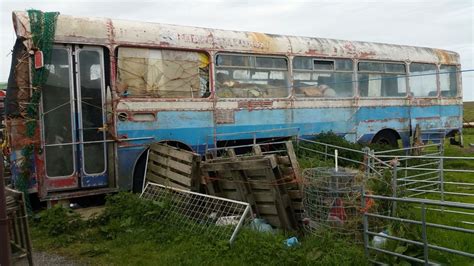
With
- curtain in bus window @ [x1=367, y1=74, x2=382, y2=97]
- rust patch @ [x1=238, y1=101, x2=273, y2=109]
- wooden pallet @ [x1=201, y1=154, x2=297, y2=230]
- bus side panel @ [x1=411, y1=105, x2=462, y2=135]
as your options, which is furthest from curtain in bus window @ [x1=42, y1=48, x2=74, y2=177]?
bus side panel @ [x1=411, y1=105, x2=462, y2=135]

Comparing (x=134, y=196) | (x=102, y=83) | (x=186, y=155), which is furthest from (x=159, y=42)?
(x=134, y=196)

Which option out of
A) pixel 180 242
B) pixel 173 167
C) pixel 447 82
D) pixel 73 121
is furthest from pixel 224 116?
pixel 447 82

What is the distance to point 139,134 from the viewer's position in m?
8.11

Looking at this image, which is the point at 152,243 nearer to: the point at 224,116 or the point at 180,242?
the point at 180,242

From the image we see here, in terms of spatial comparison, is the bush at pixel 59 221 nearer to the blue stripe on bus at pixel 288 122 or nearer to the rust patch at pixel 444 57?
the blue stripe on bus at pixel 288 122

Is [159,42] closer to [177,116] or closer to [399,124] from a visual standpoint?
[177,116]

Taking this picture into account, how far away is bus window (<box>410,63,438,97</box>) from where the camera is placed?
495 inches

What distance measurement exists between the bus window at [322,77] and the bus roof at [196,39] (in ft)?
0.60

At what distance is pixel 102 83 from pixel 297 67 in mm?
4270

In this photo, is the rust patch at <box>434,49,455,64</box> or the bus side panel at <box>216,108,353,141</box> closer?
the bus side panel at <box>216,108,353,141</box>

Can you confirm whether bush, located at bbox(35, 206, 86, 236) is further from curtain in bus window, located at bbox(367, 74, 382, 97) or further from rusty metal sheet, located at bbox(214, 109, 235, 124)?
curtain in bus window, located at bbox(367, 74, 382, 97)

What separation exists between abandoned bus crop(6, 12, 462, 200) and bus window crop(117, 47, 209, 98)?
0.06 ft

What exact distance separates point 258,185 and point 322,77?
186 inches

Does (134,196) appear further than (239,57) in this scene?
No
